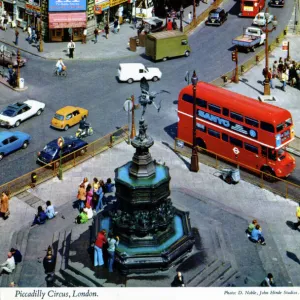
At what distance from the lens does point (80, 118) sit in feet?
155

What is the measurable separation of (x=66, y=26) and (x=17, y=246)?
34.5 m

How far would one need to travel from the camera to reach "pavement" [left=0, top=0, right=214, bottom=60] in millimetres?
60750

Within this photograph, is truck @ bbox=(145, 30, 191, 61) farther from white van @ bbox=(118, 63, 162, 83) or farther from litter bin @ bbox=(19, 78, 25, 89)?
litter bin @ bbox=(19, 78, 25, 89)

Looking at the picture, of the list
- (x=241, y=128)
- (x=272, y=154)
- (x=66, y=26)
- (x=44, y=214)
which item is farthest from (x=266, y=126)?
(x=66, y=26)

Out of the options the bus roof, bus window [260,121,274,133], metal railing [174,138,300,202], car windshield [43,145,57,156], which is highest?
the bus roof

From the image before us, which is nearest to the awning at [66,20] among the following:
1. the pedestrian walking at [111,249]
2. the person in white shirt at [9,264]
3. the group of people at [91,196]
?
the group of people at [91,196]

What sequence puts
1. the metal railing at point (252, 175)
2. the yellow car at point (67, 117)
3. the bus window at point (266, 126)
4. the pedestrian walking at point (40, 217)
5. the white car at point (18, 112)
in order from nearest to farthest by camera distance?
1. the pedestrian walking at point (40, 217)
2. the metal railing at point (252, 175)
3. the bus window at point (266, 126)
4. the yellow car at point (67, 117)
5. the white car at point (18, 112)

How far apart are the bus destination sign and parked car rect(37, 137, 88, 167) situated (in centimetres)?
759

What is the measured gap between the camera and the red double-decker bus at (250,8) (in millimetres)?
72375

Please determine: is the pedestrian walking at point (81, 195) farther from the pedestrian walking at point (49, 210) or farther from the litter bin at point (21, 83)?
the litter bin at point (21, 83)

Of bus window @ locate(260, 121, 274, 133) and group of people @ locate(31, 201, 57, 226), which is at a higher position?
bus window @ locate(260, 121, 274, 133)

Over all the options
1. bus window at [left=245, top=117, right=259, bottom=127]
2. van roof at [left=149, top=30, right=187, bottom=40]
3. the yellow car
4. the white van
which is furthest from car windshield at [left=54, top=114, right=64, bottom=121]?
van roof at [left=149, top=30, right=187, bottom=40]

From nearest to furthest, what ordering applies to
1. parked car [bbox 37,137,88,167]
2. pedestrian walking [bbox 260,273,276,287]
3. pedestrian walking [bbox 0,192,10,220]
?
1. pedestrian walking [bbox 260,273,276,287]
2. pedestrian walking [bbox 0,192,10,220]
3. parked car [bbox 37,137,88,167]

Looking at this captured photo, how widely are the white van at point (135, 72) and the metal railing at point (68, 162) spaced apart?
Answer: 9.89 meters
